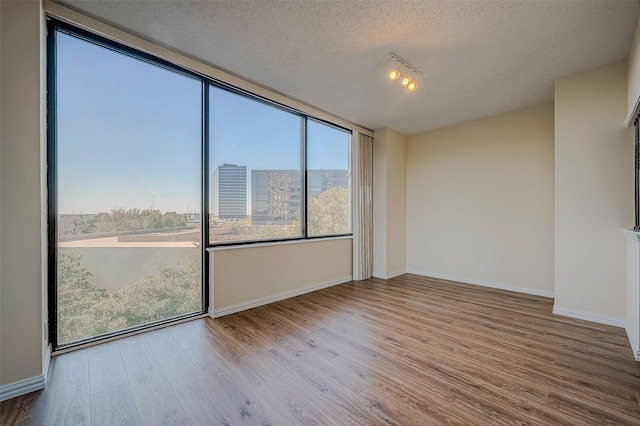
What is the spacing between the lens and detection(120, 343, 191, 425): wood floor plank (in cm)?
157

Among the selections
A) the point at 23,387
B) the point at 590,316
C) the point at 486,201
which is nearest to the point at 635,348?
the point at 590,316

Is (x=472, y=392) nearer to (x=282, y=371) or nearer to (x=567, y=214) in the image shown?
(x=282, y=371)

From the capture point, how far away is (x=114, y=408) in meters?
1.64

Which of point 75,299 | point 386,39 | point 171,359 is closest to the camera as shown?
point 171,359

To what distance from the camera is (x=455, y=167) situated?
4773 mm

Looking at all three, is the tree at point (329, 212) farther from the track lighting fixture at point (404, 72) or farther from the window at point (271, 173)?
the track lighting fixture at point (404, 72)

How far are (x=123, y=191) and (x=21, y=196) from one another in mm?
780

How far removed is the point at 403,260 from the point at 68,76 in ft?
17.5

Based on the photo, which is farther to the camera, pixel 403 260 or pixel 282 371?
pixel 403 260

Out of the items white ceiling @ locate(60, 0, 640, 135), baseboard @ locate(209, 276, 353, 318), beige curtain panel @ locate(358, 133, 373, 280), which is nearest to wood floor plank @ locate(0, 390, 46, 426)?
baseboard @ locate(209, 276, 353, 318)

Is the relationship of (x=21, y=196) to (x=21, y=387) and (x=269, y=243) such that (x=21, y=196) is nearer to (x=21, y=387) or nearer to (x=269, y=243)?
(x=21, y=387)

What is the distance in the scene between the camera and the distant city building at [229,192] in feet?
10.5

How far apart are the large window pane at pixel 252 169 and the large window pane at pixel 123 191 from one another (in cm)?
23

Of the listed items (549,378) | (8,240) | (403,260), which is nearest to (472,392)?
(549,378)
